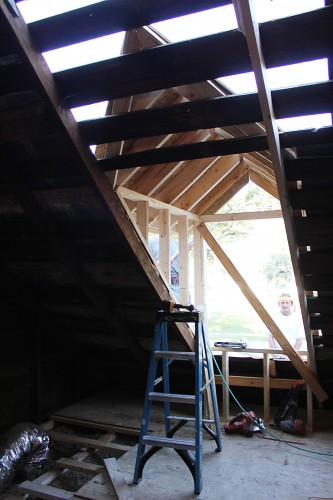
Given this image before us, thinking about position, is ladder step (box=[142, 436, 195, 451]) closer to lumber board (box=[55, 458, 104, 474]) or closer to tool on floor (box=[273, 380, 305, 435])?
lumber board (box=[55, 458, 104, 474])

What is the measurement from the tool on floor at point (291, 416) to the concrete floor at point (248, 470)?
0.19 ft

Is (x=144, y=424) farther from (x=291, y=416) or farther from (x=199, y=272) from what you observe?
(x=199, y=272)

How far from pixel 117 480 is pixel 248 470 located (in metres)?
0.91

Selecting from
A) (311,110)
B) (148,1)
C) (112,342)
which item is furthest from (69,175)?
(112,342)

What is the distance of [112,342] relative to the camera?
4.08 metres

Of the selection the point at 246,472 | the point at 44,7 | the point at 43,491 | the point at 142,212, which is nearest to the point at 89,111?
the point at 44,7

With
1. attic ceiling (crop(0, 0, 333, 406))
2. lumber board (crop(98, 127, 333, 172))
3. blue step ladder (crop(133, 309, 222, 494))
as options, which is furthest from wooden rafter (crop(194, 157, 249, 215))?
lumber board (crop(98, 127, 333, 172))

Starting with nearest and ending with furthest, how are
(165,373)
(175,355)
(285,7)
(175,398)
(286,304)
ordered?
1. (285,7)
2. (175,398)
3. (175,355)
4. (165,373)
5. (286,304)

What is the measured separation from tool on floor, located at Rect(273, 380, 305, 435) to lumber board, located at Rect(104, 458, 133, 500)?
154 centimetres

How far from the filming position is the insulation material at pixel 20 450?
2925 mm

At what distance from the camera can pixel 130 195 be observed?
325 centimetres

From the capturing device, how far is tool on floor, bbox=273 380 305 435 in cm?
333

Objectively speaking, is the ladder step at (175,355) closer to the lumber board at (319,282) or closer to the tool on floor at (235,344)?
the lumber board at (319,282)

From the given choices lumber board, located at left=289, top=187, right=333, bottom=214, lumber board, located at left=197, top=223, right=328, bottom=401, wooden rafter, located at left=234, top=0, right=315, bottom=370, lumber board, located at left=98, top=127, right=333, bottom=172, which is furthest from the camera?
lumber board, located at left=197, top=223, right=328, bottom=401
